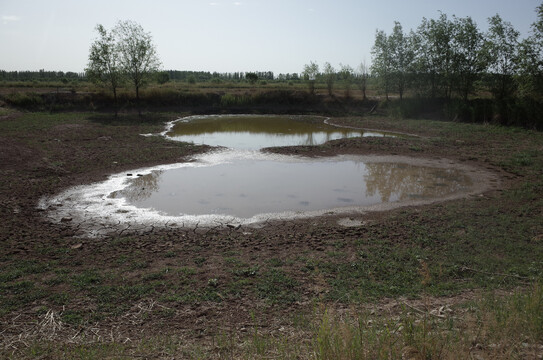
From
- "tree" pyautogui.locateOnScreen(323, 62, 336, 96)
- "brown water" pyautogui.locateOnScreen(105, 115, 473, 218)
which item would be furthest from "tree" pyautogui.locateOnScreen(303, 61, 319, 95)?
"brown water" pyautogui.locateOnScreen(105, 115, 473, 218)

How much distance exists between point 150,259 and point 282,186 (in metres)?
7.15

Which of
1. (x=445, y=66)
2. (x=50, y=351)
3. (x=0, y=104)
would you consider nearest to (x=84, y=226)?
(x=50, y=351)

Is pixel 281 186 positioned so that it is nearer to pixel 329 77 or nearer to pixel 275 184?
pixel 275 184

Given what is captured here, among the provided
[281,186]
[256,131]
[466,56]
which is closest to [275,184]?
[281,186]

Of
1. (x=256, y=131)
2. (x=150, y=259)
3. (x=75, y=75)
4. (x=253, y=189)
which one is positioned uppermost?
(x=75, y=75)

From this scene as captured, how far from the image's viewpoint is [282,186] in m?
14.6

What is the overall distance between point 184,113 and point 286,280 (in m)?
33.0

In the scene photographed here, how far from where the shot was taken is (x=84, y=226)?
10250 mm

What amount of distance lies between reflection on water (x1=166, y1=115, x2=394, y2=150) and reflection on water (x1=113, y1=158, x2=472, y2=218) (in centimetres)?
623

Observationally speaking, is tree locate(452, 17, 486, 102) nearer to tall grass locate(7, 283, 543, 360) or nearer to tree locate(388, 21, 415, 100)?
tree locate(388, 21, 415, 100)

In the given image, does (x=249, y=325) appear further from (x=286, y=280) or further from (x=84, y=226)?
(x=84, y=226)

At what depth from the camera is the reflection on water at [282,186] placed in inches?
490

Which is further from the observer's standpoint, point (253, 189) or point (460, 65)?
A: point (460, 65)

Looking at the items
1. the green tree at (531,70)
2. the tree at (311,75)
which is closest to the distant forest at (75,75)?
the tree at (311,75)
